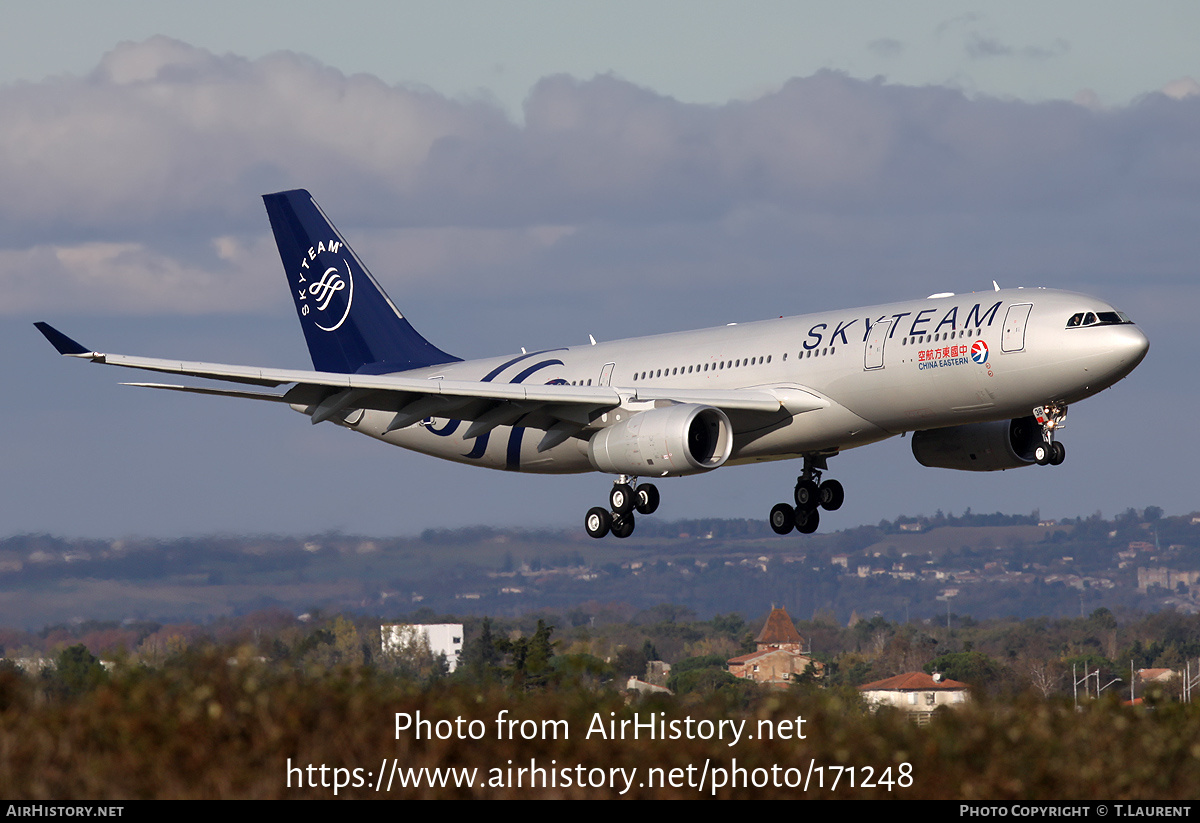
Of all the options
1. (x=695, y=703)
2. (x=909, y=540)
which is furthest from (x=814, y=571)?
(x=695, y=703)

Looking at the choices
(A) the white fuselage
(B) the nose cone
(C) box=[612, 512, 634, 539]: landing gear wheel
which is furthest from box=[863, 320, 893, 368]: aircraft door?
(C) box=[612, 512, 634, 539]: landing gear wheel

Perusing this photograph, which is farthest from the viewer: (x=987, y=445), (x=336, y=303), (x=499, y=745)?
(x=336, y=303)

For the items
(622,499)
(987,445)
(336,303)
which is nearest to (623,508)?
(622,499)

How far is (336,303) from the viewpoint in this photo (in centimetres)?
5247

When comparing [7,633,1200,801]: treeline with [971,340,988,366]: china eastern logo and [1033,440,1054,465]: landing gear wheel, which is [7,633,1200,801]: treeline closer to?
[971,340,988,366]: china eastern logo

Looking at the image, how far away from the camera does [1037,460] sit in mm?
38781

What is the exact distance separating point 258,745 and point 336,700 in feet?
4.80

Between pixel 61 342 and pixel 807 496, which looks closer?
pixel 61 342

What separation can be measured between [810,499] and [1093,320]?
441 inches

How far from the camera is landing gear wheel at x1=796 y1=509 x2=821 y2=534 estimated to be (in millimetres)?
44344

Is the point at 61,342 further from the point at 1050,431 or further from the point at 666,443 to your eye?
the point at 1050,431

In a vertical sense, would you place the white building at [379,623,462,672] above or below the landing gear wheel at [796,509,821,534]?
below

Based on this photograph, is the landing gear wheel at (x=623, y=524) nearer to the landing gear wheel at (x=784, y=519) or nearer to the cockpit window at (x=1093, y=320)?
the landing gear wheel at (x=784, y=519)
